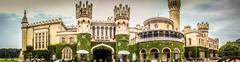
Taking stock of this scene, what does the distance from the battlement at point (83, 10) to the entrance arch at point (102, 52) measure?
2.44 metres

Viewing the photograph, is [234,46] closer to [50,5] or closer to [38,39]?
[38,39]

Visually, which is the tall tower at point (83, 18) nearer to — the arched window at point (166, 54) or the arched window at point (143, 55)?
the arched window at point (143, 55)

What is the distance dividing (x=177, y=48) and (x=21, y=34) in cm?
1342

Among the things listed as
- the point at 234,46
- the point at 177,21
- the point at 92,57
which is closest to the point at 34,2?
the point at 92,57

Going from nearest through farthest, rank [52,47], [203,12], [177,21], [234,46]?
[203,12] → [52,47] → [177,21] → [234,46]

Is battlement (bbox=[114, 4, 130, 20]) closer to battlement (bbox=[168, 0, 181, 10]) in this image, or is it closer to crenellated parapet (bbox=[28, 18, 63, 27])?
crenellated parapet (bbox=[28, 18, 63, 27])

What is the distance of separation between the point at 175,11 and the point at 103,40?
33.6 feet

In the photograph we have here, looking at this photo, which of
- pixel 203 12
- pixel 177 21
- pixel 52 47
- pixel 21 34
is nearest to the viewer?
pixel 203 12

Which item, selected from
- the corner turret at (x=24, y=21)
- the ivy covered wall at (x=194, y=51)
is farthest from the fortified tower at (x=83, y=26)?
the ivy covered wall at (x=194, y=51)

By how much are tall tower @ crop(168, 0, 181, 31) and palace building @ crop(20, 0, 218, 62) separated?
397 centimetres

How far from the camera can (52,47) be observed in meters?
30.1

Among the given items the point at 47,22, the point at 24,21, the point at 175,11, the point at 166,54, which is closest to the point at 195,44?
the point at 175,11

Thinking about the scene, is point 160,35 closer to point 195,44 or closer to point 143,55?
point 143,55

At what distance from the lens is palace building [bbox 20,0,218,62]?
90.3 ft
